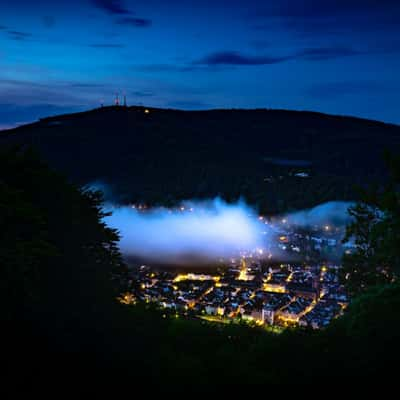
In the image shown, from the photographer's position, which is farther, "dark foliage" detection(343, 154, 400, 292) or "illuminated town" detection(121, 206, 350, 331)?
"illuminated town" detection(121, 206, 350, 331)

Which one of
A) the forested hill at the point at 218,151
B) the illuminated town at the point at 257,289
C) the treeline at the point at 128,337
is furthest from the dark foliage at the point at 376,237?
the forested hill at the point at 218,151

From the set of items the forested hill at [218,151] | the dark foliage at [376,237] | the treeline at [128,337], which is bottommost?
the treeline at [128,337]

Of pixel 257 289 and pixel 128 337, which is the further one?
pixel 257 289

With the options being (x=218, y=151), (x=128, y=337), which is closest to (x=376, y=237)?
(x=128, y=337)

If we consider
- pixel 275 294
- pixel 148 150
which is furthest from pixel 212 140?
pixel 275 294

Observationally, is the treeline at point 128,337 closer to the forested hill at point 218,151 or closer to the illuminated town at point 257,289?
the illuminated town at point 257,289

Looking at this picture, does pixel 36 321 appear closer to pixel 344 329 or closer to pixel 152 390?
pixel 152 390

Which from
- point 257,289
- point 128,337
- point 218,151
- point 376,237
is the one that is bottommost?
point 128,337

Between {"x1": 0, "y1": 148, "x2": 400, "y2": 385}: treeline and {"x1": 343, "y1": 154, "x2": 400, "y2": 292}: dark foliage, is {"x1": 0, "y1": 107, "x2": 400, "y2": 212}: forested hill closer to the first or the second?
{"x1": 343, "y1": 154, "x2": 400, "y2": 292}: dark foliage

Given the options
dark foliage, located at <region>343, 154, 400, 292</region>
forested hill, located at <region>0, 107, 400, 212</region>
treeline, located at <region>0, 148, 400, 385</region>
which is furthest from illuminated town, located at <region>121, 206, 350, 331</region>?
forested hill, located at <region>0, 107, 400, 212</region>

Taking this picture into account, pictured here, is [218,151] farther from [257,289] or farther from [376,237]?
[376,237]
